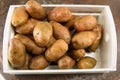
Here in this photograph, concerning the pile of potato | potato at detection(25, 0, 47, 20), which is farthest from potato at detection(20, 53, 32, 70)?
potato at detection(25, 0, 47, 20)

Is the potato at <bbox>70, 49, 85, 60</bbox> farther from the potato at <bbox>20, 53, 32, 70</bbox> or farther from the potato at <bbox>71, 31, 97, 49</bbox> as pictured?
the potato at <bbox>20, 53, 32, 70</bbox>

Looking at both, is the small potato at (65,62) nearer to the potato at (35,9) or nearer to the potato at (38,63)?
the potato at (38,63)

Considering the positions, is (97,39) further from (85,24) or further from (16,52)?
(16,52)

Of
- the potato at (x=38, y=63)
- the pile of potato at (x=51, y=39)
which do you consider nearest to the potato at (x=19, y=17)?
the pile of potato at (x=51, y=39)

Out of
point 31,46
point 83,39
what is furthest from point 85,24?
point 31,46

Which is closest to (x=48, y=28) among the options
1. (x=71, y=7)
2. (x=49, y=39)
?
(x=49, y=39)
